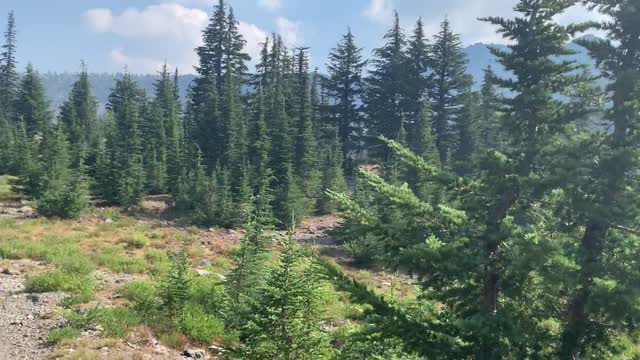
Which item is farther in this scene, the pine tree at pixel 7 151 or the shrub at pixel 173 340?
the pine tree at pixel 7 151

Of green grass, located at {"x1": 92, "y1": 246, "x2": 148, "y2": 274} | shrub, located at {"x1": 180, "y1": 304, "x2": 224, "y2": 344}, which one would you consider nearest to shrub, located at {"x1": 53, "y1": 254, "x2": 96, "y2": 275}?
green grass, located at {"x1": 92, "y1": 246, "x2": 148, "y2": 274}

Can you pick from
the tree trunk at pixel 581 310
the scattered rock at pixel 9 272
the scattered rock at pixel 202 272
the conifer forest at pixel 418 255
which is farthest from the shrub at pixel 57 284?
the tree trunk at pixel 581 310

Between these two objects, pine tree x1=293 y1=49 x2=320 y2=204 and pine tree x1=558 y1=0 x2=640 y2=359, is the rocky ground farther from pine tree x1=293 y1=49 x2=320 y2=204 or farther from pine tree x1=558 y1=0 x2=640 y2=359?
pine tree x1=293 y1=49 x2=320 y2=204

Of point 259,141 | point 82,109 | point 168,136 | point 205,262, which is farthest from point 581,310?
point 82,109

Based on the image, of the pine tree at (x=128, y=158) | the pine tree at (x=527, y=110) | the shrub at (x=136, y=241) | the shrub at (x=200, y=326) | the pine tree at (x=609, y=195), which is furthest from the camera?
the pine tree at (x=128, y=158)

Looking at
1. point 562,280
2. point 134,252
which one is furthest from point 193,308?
point 562,280

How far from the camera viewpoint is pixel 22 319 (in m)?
14.2

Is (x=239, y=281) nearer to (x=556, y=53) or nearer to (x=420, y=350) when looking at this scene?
(x=420, y=350)

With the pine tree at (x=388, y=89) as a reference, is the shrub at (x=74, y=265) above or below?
below

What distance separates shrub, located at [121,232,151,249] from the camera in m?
25.0

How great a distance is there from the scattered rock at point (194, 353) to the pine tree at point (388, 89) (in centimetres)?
4048

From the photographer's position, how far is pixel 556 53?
929cm

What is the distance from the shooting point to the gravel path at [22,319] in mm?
12455

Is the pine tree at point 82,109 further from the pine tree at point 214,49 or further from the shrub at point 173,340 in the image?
the shrub at point 173,340
